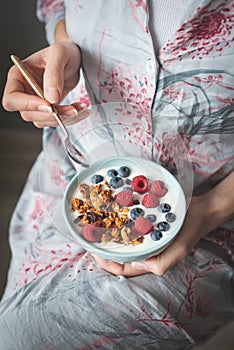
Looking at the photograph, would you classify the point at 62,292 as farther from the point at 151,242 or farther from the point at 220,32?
the point at 220,32

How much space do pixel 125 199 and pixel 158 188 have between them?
53mm

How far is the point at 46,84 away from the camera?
707 millimetres

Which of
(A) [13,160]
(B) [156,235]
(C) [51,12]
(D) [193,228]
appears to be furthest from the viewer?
(A) [13,160]

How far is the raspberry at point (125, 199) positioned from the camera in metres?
0.71

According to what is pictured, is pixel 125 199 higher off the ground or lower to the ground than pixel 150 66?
lower

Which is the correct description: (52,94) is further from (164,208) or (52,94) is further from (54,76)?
(164,208)

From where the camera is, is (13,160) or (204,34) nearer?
(204,34)

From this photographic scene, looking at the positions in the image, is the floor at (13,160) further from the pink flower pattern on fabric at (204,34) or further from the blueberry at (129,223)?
the pink flower pattern on fabric at (204,34)

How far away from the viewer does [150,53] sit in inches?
29.1

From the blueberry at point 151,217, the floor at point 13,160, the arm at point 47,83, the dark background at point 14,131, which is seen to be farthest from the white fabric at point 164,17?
the floor at point 13,160

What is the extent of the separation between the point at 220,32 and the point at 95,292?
16.8 inches

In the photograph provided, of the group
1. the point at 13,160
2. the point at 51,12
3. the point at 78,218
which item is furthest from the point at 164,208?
the point at 13,160

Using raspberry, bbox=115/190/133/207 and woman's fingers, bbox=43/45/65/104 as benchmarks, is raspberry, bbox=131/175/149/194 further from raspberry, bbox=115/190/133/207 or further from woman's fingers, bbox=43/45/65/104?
woman's fingers, bbox=43/45/65/104

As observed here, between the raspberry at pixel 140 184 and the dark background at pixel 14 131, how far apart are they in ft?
2.16
